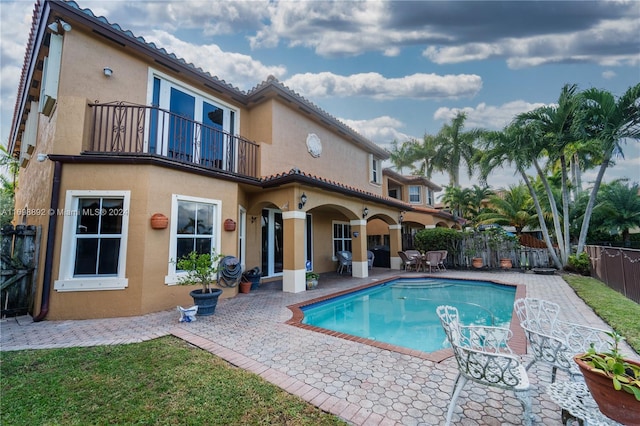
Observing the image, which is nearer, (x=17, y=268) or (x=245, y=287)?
(x=17, y=268)

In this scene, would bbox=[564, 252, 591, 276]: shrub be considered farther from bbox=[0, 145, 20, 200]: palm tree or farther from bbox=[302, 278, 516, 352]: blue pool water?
bbox=[0, 145, 20, 200]: palm tree

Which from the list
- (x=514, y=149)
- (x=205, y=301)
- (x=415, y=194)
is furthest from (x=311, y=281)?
(x=415, y=194)

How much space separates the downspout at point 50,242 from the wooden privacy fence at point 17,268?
1077 millimetres

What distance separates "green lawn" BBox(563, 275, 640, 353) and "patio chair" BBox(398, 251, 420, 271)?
666 centimetres

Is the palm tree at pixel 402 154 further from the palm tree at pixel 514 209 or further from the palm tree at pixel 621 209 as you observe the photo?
the palm tree at pixel 621 209

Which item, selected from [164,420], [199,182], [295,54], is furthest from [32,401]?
[295,54]

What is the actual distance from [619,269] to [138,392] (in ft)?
45.3

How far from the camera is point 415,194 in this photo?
24.7 m

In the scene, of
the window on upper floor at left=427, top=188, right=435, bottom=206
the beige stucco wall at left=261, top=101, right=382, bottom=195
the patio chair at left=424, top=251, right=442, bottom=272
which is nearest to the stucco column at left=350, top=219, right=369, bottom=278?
the beige stucco wall at left=261, top=101, right=382, bottom=195

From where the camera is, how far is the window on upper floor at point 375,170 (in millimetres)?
18219

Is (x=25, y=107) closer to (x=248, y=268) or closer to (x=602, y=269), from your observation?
(x=248, y=268)

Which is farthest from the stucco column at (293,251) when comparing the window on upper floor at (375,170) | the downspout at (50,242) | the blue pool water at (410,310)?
the window on upper floor at (375,170)

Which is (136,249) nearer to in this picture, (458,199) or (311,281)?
(311,281)

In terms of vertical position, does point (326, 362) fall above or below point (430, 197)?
below
